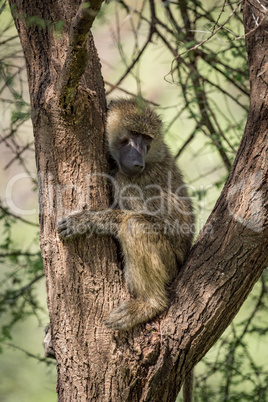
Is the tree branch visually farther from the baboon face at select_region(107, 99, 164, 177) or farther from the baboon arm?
the baboon face at select_region(107, 99, 164, 177)

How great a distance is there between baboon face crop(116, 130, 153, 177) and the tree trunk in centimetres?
39

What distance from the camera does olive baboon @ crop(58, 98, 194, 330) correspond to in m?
3.29

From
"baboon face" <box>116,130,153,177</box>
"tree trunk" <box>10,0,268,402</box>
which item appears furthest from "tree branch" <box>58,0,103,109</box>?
"baboon face" <box>116,130,153,177</box>

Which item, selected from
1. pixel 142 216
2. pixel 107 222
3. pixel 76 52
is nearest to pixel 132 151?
pixel 142 216

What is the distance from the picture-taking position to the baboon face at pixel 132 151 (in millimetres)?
3738

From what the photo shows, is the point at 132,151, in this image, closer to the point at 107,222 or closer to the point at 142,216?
the point at 142,216

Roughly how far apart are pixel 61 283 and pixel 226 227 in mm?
1024

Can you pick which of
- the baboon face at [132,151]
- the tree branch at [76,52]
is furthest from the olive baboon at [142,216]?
the tree branch at [76,52]

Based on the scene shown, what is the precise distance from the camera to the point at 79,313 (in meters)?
3.13

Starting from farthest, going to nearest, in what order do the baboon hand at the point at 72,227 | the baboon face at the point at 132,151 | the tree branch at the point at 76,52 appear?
the baboon face at the point at 132,151 → the baboon hand at the point at 72,227 → the tree branch at the point at 76,52

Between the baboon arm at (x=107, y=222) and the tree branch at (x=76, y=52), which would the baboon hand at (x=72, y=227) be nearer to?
the baboon arm at (x=107, y=222)

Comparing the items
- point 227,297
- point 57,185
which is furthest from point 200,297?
point 57,185

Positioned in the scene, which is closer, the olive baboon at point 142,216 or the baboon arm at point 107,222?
the baboon arm at point 107,222

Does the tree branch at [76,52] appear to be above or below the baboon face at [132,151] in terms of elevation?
below
